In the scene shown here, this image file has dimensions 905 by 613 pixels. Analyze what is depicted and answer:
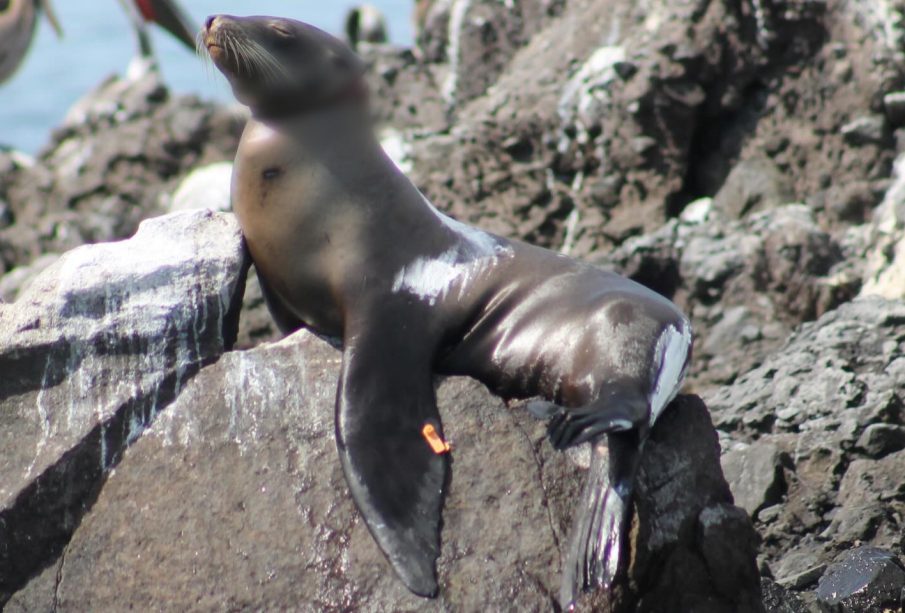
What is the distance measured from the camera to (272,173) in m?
5.69

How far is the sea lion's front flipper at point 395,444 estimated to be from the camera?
15.3 feet

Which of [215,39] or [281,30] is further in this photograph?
[281,30]

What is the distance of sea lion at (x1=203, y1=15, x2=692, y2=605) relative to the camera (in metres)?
4.74

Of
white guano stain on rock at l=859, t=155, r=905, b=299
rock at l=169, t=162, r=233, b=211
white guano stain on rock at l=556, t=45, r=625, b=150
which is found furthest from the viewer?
rock at l=169, t=162, r=233, b=211

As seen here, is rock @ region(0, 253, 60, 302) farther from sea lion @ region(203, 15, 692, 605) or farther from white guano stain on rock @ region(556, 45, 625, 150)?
sea lion @ region(203, 15, 692, 605)

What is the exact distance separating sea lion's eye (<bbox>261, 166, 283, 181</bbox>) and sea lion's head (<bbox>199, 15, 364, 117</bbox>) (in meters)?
0.26

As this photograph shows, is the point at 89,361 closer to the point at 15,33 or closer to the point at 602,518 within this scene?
the point at 602,518

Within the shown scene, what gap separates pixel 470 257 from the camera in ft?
18.3

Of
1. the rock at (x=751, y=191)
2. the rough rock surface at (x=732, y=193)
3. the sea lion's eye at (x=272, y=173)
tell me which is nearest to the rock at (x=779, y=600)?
the rough rock surface at (x=732, y=193)

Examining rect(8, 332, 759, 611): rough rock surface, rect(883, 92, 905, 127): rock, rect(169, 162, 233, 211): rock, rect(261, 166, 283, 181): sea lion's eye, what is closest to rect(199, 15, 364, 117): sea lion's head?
rect(261, 166, 283, 181): sea lion's eye

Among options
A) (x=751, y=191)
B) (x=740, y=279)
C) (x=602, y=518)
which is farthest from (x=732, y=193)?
(x=602, y=518)

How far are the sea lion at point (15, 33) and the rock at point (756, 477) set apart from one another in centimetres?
1218

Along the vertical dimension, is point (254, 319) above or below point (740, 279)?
below

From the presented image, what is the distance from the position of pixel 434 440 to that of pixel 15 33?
1298 centimetres
